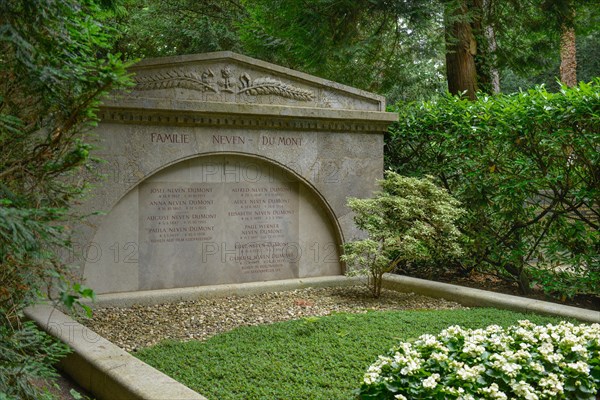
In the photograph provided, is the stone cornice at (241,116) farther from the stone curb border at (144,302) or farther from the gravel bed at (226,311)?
the gravel bed at (226,311)

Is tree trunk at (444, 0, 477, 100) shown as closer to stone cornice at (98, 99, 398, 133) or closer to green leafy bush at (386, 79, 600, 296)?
green leafy bush at (386, 79, 600, 296)

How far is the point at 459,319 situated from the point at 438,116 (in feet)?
12.4

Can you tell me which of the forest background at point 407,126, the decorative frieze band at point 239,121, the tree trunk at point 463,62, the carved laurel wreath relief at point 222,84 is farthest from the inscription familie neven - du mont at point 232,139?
the tree trunk at point 463,62

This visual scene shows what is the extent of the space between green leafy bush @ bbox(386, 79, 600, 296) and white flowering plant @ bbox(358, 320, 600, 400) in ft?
11.4

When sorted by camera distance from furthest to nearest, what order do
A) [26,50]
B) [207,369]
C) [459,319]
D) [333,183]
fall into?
[333,183] → [459,319] → [207,369] → [26,50]

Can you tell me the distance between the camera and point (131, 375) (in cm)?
415

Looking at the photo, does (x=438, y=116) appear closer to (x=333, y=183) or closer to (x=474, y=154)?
(x=474, y=154)

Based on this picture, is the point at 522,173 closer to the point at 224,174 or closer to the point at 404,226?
the point at 404,226

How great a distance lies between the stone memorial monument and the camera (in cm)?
738

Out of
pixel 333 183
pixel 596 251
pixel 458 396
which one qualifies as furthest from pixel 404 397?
pixel 333 183

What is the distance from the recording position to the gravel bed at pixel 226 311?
607 centimetres

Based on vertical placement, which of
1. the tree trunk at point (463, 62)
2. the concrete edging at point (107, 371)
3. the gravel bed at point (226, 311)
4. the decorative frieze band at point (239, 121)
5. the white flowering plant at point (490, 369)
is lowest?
the gravel bed at point (226, 311)

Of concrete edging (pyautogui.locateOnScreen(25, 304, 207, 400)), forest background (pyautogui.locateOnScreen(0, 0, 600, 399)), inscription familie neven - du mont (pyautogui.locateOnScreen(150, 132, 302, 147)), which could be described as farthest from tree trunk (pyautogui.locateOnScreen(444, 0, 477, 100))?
concrete edging (pyautogui.locateOnScreen(25, 304, 207, 400))

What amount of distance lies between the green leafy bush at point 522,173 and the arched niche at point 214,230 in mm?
1923
